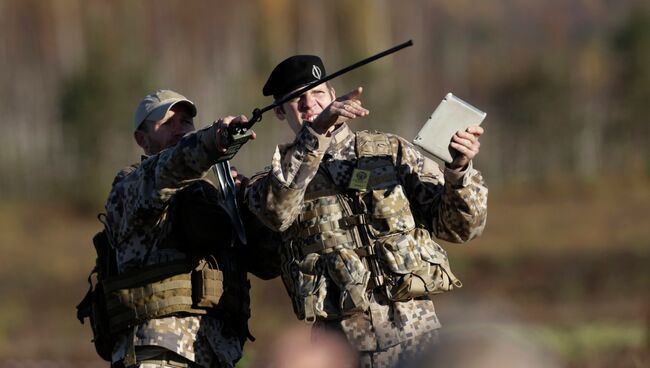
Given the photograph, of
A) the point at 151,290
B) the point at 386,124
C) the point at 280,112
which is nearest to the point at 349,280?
the point at 280,112

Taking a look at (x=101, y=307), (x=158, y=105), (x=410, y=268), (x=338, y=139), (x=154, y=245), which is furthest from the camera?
(x=101, y=307)

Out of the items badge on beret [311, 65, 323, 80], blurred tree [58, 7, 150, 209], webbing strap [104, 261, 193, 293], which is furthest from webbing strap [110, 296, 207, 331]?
blurred tree [58, 7, 150, 209]

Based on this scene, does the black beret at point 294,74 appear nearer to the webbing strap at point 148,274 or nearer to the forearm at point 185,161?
the forearm at point 185,161

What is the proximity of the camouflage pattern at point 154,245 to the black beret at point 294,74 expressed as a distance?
1.78ft

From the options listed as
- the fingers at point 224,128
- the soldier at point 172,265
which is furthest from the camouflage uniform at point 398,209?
the soldier at point 172,265

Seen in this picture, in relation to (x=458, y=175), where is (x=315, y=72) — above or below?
above

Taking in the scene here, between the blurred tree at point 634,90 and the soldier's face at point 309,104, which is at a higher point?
the blurred tree at point 634,90

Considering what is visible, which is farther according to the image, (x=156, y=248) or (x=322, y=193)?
(x=156, y=248)

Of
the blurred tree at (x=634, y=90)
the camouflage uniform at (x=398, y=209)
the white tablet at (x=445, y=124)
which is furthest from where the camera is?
the blurred tree at (x=634, y=90)

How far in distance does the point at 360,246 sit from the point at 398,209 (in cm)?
24

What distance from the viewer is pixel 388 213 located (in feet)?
19.3

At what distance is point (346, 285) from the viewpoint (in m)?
5.76

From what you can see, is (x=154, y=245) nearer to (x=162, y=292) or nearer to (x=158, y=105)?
(x=162, y=292)

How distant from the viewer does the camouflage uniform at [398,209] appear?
566 centimetres
